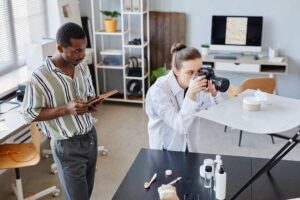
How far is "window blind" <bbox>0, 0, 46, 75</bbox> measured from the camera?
159 inches

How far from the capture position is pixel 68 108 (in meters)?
2.00

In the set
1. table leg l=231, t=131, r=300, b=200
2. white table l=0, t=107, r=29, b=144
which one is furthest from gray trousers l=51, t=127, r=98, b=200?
table leg l=231, t=131, r=300, b=200

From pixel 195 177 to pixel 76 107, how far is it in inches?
27.7

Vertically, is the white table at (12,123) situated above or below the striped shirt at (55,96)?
below

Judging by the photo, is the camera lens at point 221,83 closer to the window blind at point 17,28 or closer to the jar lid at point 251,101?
the jar lid at point 251,101

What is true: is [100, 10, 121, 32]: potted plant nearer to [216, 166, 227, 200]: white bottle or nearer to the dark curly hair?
the dark curly hair

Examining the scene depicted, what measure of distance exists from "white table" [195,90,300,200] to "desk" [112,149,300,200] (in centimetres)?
21

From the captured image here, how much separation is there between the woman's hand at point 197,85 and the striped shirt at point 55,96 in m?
0.64

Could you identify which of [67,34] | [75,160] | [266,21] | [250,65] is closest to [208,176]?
[75,160]

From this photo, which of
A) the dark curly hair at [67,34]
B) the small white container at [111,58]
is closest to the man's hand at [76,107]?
the dark curly hair at [67,34]

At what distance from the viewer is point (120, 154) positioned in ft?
12.7

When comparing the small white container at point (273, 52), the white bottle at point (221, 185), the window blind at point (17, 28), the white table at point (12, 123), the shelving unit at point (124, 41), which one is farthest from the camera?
the shelving unit at point (124, 41)

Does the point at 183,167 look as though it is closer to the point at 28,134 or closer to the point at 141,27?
the point at 28,134

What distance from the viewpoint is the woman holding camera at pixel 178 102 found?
1.96 meters
